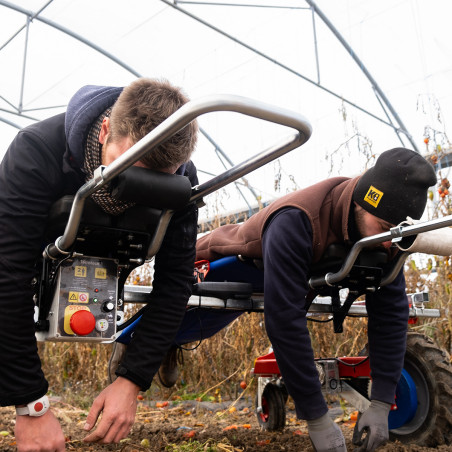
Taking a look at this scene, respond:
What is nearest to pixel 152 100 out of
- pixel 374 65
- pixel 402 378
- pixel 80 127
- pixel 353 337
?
pixel 80 127

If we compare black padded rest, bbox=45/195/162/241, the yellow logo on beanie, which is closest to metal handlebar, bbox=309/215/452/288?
the yellow logo on beanie

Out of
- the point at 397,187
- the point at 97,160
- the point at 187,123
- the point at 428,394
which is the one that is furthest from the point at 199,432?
the point at 187,123

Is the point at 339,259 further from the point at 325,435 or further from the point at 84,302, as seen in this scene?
the point at 84,302

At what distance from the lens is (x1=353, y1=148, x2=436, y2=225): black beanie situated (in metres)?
2.17

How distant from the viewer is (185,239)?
6.41 feet

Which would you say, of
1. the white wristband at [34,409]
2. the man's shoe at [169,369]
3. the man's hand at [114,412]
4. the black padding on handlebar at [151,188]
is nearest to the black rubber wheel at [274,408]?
the man's shoe at [169,369]

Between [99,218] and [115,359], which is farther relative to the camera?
[115,359]

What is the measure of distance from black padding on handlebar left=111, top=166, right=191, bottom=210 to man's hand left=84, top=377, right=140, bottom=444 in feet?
1.89

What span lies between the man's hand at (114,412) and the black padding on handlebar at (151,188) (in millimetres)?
576

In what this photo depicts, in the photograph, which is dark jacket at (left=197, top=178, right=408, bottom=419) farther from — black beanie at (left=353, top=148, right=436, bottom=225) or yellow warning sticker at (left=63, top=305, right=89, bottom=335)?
yellow warning sticker at (left=63, top=305, right=89, bottom=335)

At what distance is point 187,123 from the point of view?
45.9 inches

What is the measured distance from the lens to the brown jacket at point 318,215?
2.29 meters

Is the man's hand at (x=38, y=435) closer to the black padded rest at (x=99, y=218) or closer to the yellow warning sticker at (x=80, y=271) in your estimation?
the yellow warning sticker at (x=80, y=271)

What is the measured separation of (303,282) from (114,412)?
0.86m
